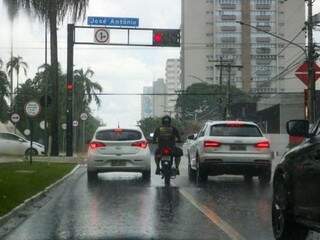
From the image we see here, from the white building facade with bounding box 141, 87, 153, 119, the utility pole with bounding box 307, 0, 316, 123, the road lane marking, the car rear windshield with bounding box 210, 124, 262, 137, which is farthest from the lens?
the white building facade with bounding box 141, 87, 153, 119

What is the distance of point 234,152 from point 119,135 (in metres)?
3.48

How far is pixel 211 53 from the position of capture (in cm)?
6350

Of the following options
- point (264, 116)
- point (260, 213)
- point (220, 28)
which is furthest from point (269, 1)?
point (260, 213)

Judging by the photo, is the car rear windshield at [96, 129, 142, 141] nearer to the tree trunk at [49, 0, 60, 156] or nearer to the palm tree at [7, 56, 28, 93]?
the tree trunk at [49, 0, 60, 156]

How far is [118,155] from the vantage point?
19203 millimetres

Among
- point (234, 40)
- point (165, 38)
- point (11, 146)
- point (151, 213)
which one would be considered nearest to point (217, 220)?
point (151, 213)

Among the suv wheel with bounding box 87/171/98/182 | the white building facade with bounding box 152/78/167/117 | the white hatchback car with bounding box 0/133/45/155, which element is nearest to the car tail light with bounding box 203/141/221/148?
the suv wheel with bounding box 87/171/98/182

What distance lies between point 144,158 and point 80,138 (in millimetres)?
55290

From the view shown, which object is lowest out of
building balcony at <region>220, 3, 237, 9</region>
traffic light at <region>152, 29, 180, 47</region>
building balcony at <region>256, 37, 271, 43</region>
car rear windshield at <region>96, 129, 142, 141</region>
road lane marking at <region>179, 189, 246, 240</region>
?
road lane marking at <region>179, 189, 246, 240</region>

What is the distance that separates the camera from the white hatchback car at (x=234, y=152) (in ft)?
59.3

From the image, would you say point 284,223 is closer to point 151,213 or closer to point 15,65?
point 151,213

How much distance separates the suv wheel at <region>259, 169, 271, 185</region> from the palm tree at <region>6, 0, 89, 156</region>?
15993 millimetres

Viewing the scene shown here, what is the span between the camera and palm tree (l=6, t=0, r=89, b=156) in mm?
30875

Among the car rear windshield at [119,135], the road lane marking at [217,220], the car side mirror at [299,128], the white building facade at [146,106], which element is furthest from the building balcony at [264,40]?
the white building facade at [146,106]
